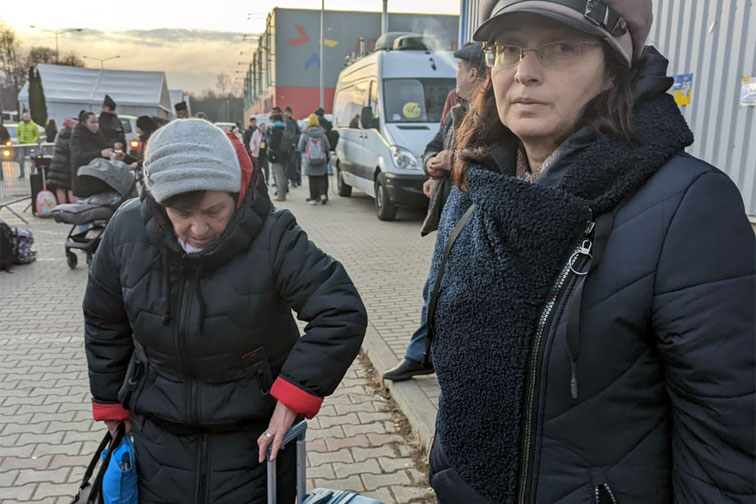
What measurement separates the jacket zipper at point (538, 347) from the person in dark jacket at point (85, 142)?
1034 centimetres

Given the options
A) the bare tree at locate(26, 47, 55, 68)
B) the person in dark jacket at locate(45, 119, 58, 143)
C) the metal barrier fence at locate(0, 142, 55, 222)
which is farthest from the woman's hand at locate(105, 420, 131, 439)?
the bare tree at locate(26, 47, 55, 68)

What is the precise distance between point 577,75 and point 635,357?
0.55 metres

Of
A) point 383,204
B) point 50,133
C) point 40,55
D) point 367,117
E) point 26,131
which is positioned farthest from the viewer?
point 40,55

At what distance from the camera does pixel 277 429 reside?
1893 mm

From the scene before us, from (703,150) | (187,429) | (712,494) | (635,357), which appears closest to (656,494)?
(712,494)

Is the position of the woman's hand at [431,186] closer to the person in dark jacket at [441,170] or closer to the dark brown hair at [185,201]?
the person in dark jacket at [441,170]

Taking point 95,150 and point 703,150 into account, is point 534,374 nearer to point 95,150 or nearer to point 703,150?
point 703,150

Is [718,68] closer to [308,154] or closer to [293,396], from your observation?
[293,396]

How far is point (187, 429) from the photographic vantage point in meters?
1.93

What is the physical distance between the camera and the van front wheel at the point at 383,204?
11650 mm

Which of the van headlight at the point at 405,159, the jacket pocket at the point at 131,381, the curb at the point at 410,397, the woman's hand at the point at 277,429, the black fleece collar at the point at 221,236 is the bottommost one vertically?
the curb at the point at 410,397

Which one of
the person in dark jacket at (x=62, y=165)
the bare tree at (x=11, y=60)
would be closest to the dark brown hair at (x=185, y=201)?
the person in dark jacket at (x=62, y=165)

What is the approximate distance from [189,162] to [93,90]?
1393 inches

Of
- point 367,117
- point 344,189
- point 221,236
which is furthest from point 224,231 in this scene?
point 344,189
